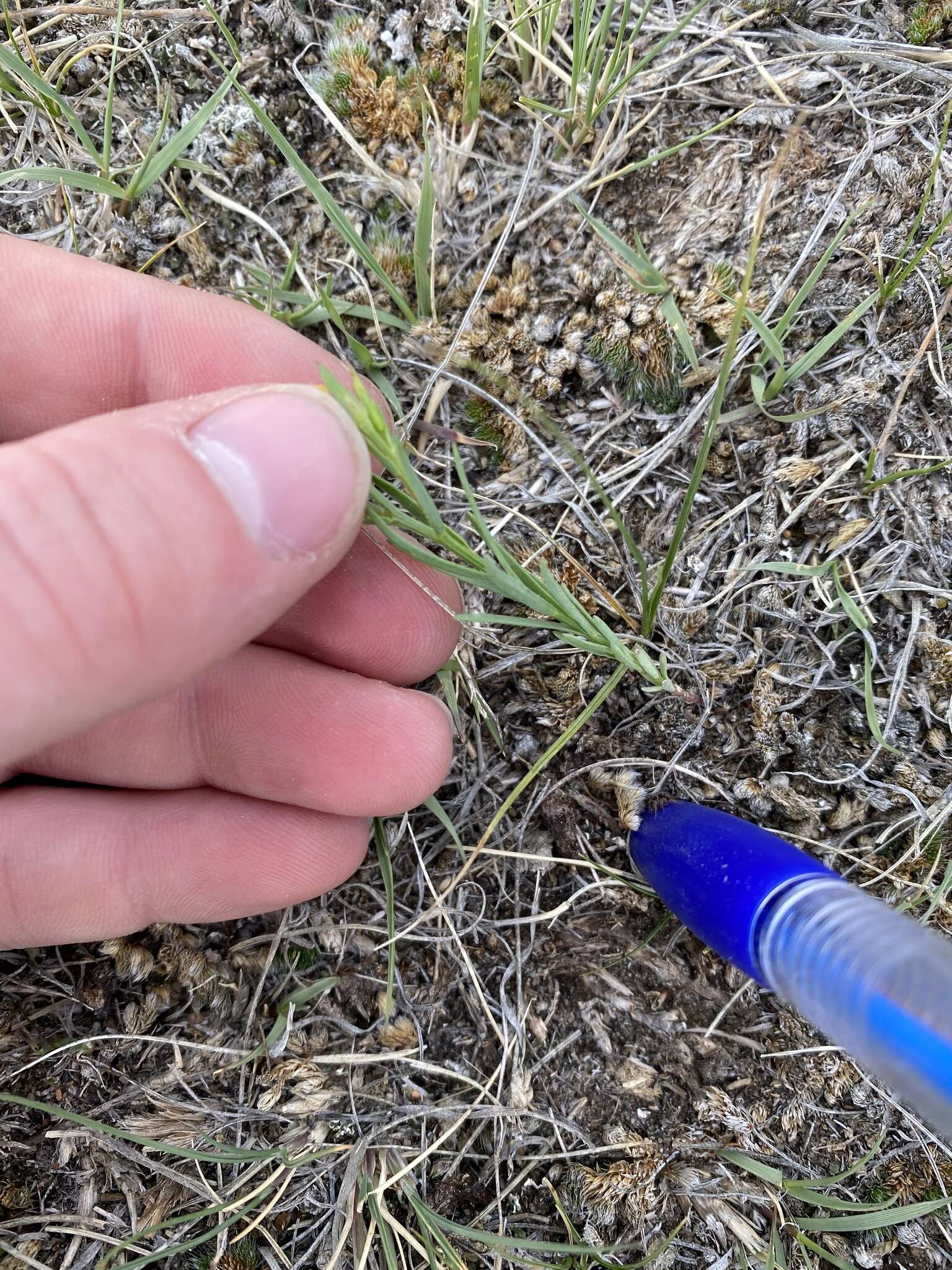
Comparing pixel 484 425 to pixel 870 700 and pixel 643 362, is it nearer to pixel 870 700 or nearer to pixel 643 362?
pixel 643 362

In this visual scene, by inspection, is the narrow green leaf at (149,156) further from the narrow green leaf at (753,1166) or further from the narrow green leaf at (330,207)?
the narrow green leaf at (753,1166)

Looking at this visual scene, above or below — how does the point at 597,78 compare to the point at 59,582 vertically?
above

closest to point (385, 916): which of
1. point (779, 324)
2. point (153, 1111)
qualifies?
point (153, 1111)

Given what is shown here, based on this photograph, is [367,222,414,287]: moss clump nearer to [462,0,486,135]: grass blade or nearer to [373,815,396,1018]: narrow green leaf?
[462,0,486,135]: grass blade

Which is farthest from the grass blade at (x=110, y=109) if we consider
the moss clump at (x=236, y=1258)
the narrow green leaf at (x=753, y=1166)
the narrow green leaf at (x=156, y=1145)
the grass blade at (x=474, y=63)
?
the narrow green leaf at (x=753, y=1166)

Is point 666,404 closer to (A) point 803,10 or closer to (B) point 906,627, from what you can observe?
(B) point 906,627

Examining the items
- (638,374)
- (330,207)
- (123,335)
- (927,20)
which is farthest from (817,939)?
(927,20)
